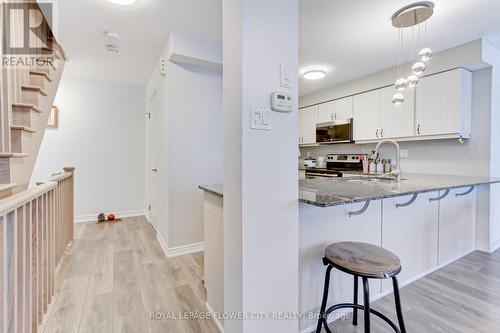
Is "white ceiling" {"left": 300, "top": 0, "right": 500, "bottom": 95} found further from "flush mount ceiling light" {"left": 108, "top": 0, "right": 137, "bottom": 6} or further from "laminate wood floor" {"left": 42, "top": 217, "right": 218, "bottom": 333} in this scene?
"laminate wood floor" {"left": 42, "top": 217, "right": 218, "bottom": 333}

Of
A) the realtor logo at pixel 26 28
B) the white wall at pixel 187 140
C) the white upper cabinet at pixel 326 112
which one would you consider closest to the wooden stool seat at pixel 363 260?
the white wall at pixel 187 140

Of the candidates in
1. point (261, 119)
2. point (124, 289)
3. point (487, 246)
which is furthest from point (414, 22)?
point (124, 289)

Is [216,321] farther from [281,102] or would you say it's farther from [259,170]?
[281,102]

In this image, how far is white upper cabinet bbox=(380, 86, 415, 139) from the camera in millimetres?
3320

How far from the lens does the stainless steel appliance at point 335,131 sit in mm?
4168

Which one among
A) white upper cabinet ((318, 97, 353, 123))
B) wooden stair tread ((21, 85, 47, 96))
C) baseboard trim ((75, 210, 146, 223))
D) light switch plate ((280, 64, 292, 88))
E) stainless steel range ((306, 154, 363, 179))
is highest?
white upper cabinet ((318, 97, 353, 123))

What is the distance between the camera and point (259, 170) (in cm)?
116

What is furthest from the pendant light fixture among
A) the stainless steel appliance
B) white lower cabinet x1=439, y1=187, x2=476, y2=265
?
the stainless steel appliance

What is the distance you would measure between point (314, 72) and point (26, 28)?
133 inches

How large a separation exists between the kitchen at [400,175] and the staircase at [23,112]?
137 cm

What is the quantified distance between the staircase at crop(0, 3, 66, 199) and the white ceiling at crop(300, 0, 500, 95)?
239 cm

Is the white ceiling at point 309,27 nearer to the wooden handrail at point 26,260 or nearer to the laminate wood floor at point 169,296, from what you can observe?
the wooden handrail at point 26,260

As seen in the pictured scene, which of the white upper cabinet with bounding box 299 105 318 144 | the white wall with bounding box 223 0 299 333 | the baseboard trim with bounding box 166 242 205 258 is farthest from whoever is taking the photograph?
the white upper cabinet with bounding box 299 105 318 144

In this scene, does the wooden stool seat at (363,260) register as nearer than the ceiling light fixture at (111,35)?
Yes
